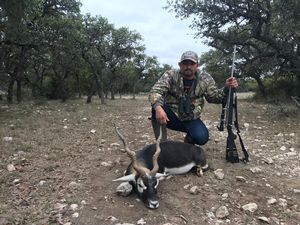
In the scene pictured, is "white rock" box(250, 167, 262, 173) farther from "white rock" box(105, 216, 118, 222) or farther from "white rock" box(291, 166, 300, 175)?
"white rock" box(105, 216, 118, 222)

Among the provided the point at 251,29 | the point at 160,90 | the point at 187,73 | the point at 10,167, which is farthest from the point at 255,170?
the point at 251,29

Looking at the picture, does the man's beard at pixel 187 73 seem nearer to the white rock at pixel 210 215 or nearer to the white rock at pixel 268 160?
the white rock at pixel 268 160

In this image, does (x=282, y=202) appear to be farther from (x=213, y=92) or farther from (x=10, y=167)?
(x=10, y=167)

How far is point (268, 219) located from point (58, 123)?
8.95 m

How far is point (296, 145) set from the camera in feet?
31.0

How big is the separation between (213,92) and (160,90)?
1.03m

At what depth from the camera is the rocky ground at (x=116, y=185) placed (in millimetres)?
5305

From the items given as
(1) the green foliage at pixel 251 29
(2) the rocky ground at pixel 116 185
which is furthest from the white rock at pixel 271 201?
(1) the green foliage at pixel 251 29

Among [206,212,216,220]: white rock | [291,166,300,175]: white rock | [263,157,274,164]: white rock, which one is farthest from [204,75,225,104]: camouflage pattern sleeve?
[206,212,216,220]: white rock

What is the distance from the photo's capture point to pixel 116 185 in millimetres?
6207

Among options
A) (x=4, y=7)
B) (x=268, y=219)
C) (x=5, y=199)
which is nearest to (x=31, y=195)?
(x=5, y=199)

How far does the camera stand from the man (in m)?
7.36

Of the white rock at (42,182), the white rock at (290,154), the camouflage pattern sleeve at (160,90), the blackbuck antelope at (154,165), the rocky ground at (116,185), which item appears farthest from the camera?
the white rock at (290,154)

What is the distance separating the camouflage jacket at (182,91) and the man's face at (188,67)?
0.65ft
